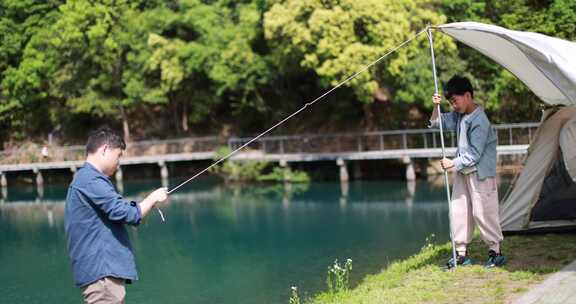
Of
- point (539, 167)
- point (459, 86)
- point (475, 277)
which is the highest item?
point (459, 86)

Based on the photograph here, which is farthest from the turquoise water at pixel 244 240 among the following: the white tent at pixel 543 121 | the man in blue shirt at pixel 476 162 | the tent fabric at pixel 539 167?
the man in blue shirt at pixel 476 162

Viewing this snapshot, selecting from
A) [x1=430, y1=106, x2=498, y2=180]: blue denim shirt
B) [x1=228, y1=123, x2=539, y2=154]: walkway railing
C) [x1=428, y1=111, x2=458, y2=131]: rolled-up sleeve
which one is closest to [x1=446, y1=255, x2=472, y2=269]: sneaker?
[x1=430, y1=106, x2=498, y2=180]: blue denim shirt

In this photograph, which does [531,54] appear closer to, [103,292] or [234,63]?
[103,292]

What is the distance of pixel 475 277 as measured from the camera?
245 inches

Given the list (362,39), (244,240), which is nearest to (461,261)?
(244,240)

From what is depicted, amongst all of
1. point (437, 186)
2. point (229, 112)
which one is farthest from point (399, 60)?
point (229, 112)

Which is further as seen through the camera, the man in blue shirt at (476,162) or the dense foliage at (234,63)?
the dense foliage at (234,63)

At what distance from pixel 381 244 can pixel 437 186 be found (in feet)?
27.9

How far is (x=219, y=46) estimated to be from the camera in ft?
80.2

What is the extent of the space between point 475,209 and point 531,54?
4.98 ft

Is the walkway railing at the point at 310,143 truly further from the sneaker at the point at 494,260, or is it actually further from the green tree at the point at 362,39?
the sneaker at the point at 494,260

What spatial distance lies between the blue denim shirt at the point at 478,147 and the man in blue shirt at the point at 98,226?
3207 millimetres

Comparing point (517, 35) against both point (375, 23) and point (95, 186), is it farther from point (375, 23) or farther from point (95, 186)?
point (375, 23)

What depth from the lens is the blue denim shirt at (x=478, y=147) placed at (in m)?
6.30
